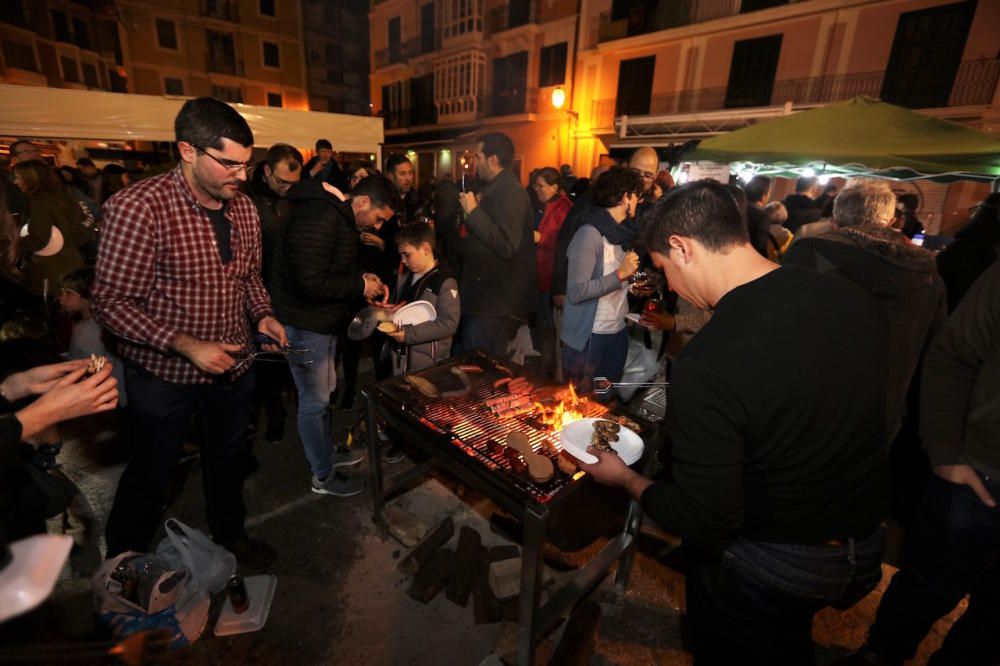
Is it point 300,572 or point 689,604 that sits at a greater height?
point 689,604

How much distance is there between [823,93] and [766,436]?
64.3 feet

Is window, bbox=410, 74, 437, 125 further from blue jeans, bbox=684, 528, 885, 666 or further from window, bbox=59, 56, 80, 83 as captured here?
blue jeans, bbox=684, 528, 885, 666

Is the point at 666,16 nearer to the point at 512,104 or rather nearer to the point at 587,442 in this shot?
the point at 512,104

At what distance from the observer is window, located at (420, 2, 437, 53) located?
27.0m

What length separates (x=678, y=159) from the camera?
24.2 feet

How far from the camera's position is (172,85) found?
29719 mm

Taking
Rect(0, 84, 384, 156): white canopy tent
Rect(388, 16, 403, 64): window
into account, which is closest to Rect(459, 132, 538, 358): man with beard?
Rect(0, 84, 384, 156): white canopy tent

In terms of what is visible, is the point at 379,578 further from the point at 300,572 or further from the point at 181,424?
the point at 181,424

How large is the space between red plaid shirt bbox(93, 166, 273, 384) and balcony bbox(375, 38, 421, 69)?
31.0m

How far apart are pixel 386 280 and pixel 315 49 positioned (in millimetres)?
37890

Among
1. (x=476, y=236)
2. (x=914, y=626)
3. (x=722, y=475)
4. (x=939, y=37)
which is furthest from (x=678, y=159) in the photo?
(x=939, y=37)

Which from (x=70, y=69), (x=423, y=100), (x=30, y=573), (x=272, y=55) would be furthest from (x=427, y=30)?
(x=30, y=573)

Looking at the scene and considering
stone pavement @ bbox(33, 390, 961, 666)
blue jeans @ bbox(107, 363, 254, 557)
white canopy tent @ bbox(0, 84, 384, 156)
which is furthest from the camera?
white canopy tent @ bbox(0, 84, 384, 156)

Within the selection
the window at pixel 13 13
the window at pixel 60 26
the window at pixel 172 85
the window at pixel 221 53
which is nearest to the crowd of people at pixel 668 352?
the window at pixel 172 85
